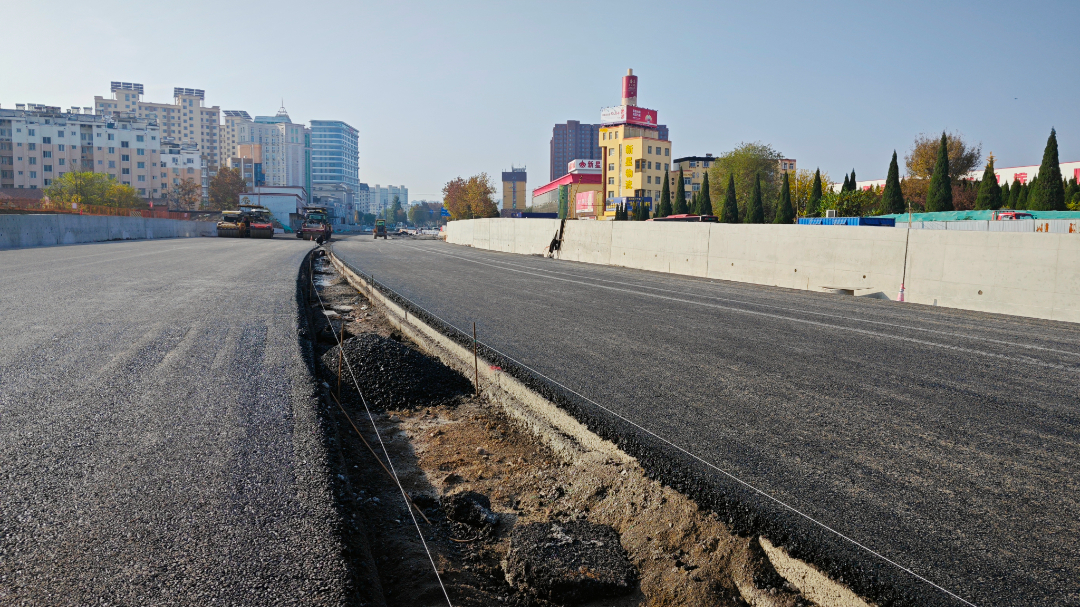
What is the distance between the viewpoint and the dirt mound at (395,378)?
250 inches

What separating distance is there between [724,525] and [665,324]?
249 inches

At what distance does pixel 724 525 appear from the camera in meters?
3.32

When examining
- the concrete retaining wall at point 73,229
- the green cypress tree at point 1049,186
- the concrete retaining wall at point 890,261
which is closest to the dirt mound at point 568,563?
the concrete retaining wall at point 890,261

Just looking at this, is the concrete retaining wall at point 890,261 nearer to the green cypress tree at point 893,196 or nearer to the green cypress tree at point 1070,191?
the green cypress tree at point 893,196

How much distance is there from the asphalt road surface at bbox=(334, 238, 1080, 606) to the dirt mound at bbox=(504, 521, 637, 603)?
0.93 meters

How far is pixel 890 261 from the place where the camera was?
1378cm

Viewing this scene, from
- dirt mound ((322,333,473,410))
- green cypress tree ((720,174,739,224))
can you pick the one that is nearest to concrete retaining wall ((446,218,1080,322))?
dirt mound ((322,333,473,410))

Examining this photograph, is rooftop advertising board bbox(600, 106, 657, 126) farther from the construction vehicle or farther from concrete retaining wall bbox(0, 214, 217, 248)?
concrete retaining wall bbox(0, 214, 217, 248)

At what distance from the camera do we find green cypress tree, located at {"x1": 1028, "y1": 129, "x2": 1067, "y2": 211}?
131 feet

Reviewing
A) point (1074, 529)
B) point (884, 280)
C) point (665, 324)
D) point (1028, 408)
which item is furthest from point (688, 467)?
point (884, 280)

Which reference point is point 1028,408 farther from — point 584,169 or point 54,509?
point 584,169

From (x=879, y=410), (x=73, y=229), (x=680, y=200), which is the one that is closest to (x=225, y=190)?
(x=680, y=200)

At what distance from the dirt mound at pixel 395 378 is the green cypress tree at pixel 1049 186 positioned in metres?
46.2

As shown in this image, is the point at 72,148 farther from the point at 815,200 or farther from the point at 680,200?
the point at 815,200
